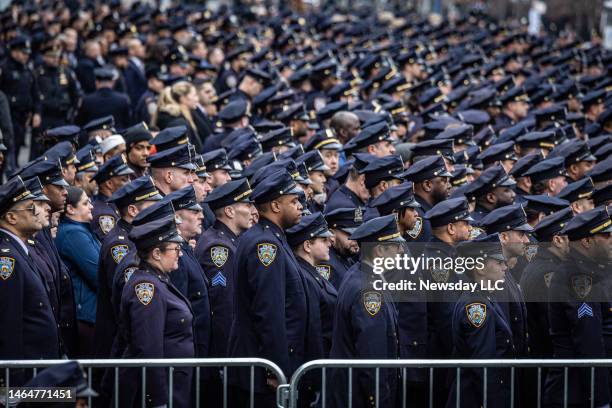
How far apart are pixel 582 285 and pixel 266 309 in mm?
2008

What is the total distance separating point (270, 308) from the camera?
6.83m

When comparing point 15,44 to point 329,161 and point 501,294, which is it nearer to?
point 329,161

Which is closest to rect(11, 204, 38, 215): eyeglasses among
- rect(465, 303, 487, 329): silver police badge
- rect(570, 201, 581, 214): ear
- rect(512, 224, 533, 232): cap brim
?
rect(465, 303, 487, 329): silver police badge

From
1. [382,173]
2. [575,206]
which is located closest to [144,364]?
[382,173]

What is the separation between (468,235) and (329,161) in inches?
115

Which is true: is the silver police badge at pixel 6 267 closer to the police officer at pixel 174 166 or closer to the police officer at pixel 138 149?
the police officer at pixel 174 166

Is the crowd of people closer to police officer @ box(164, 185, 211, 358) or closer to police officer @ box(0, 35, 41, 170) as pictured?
police officer @ box(164, 185, 211, 358)

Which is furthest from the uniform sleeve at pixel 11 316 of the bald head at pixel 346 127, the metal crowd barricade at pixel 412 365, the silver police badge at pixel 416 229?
the bald head at pixel 346 127

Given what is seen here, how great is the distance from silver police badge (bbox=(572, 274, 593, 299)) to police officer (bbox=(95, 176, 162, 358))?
2.74m

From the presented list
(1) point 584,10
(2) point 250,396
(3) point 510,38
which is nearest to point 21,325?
(2) point 250,396

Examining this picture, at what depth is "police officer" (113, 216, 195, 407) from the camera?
6.31 meters

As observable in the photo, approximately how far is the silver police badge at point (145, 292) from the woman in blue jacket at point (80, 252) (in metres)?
1.61

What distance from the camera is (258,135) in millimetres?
11539

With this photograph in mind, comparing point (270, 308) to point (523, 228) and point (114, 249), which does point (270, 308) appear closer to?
point (114, 249)
